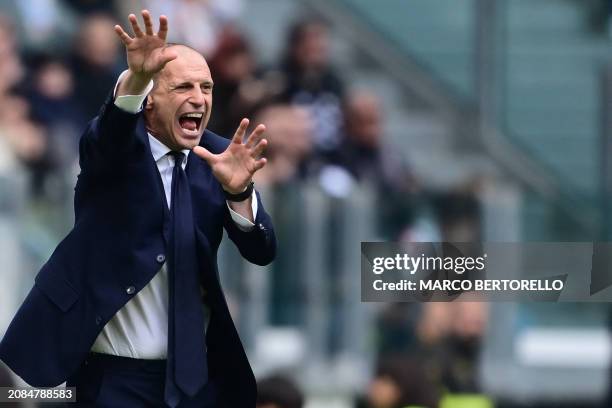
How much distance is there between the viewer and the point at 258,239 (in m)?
4.65

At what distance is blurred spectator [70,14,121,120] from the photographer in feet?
28.3

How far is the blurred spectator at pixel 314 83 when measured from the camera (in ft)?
29.6

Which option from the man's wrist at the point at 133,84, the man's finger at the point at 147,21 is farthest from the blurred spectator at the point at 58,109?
the man's finger at the point at 147,21

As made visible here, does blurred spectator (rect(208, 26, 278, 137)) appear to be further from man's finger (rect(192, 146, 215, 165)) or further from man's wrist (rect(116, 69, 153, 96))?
man's wrist (rect(116, 69, 153, 96))

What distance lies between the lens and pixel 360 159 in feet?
29.7

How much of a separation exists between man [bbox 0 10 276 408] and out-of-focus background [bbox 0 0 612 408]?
1197 millimetres

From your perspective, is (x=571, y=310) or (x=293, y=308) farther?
(x=571, y=310)

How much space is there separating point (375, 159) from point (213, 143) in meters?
4.43

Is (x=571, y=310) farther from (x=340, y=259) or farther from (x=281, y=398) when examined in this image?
(x=281, y=398)

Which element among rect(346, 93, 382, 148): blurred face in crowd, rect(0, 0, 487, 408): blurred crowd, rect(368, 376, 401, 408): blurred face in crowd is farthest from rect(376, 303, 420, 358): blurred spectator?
rect(346, 93, 382, 148): blurred face in crowd

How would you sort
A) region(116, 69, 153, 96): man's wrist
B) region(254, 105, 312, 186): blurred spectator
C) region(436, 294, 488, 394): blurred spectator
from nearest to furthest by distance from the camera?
region(116, 69, 153, 96): man's wrist
region(436, 294, 488, 394): blurred spectator
region(254, 105, 312, 186): blurred spectator

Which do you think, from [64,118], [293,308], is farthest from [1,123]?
[293,308]

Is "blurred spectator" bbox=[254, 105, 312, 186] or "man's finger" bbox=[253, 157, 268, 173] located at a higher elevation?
"blurred spectator" bbox=[254, 105, 312, 186]

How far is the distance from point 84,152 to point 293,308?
3.71 m
